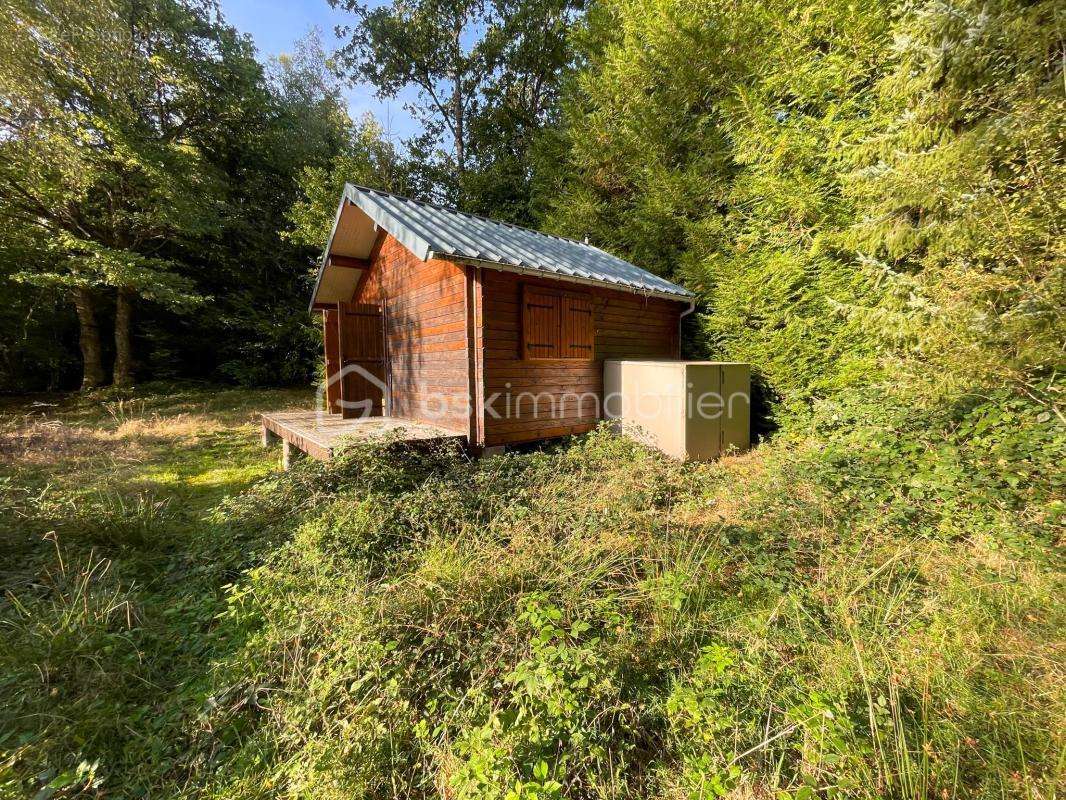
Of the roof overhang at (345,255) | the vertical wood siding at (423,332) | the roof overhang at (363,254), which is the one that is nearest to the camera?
the roof overhang at (363,254)

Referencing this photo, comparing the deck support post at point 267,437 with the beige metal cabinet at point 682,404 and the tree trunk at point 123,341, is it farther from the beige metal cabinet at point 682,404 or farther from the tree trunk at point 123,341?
the tree trunk at point 123,341

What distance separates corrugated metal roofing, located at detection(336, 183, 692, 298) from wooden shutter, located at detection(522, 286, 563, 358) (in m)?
0.46

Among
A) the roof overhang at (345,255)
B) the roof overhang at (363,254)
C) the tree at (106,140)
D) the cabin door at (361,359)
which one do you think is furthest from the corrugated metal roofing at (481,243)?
the tree at (106,140)

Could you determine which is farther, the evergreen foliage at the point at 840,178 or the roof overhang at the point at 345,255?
the roof overhang at the point at 345,255

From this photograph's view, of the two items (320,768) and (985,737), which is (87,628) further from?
(985,737)

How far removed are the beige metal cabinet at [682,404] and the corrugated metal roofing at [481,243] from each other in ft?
4.90

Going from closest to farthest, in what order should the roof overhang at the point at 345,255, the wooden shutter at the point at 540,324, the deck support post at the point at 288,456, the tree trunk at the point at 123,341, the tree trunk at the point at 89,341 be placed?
1. the wooden shutter at the point at 540,324
2. the deck support post at the point at 288,456
3. the roof overhang at the point at 345,255
4. the tree trunk at the point at 89,341
5. the tree trunk at the point at 123,341

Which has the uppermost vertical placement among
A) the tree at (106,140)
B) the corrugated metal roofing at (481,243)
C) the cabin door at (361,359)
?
the tree at (106,140)

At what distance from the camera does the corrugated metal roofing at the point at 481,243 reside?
15.1 ft

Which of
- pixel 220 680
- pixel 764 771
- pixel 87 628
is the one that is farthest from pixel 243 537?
pixel 764 771

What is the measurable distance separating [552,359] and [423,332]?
216 centimetres

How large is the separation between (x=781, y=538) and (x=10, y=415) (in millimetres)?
17060

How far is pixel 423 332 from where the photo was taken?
6.13 m

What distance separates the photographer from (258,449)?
23.7 ft
